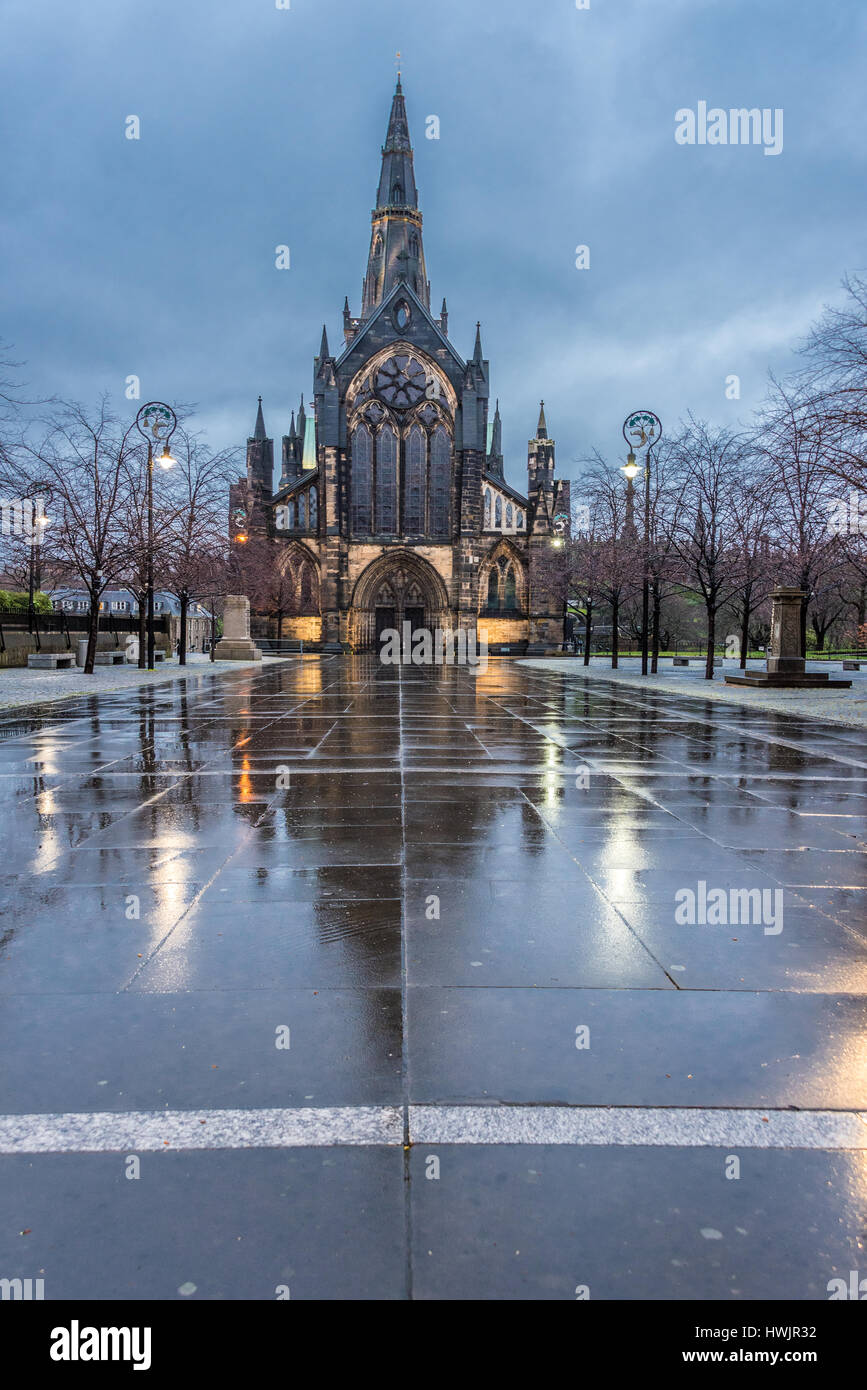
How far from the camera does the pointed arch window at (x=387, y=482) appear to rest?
2024 inches

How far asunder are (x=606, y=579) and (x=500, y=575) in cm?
2375

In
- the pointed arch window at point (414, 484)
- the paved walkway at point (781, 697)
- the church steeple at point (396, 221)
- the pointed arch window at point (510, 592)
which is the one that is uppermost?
the church steeple at point (396, 221)

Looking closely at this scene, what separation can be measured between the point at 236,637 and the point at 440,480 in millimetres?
19964

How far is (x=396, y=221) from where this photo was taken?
2421 inches

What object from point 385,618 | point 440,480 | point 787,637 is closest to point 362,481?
point 440,480

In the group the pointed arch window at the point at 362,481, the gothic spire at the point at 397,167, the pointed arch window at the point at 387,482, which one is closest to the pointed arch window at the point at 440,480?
the pointed arch window at the point at 387,482

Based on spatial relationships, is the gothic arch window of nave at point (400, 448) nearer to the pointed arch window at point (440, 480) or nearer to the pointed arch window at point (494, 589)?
the pointed arch window at point (440, 480)

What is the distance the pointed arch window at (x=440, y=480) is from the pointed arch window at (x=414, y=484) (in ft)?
2.17

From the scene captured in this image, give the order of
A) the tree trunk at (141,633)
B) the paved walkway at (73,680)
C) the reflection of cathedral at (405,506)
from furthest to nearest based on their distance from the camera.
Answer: the reflection of cathedral at (405,506)
the tree trunk at (141,633)
the paved walkway at (73,680)

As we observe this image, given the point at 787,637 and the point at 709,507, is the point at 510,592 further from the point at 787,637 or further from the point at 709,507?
the point at 787,637

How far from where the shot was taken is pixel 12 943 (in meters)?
4.04

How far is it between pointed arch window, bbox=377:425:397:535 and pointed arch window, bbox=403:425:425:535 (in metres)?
0.73

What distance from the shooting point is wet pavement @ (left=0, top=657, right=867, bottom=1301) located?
2082mm

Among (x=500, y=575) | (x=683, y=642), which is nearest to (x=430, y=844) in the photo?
(x=500, y=575)
